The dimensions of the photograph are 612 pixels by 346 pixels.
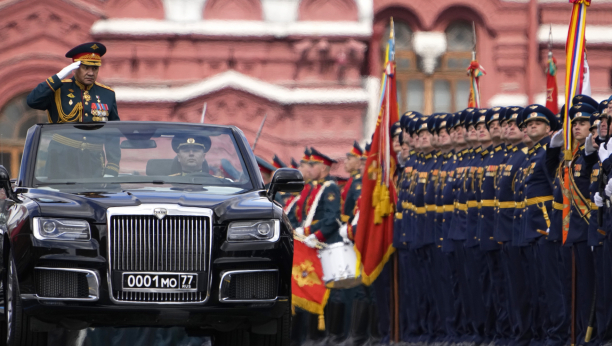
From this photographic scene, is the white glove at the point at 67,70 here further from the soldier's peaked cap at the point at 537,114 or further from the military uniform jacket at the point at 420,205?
the military uniform jacket at the point at 420,205

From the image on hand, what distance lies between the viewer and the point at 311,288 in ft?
43.6

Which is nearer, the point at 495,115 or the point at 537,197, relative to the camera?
the point at 537,197

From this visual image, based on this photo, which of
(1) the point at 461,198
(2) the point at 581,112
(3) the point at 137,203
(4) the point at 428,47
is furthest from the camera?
(4) the point at 428,47

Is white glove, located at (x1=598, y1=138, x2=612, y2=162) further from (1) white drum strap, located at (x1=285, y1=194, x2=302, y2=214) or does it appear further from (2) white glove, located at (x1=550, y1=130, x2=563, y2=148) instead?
(1) white drum strap, located at (x1=285, y1=194, x2=302, y2=214)

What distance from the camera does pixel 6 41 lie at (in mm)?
23547

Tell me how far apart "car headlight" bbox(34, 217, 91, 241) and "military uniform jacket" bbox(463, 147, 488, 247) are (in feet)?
16.0

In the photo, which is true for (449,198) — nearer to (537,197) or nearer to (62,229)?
(537,197)

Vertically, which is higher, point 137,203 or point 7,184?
point 7,184

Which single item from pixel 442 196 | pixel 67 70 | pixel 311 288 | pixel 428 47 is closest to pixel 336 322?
pixel 311 288

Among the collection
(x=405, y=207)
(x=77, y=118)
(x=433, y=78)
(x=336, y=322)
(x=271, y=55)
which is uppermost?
(x=271, y=55)

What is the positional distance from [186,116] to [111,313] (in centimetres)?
1638

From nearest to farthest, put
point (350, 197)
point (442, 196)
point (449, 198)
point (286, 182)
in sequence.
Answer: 1. point (286, 182)
2. point (449, 198)
3. point (442, 196)
4. point (350, 197)

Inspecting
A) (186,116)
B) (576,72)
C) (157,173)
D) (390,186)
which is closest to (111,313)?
(157,173)

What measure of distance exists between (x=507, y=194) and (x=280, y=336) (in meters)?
3.73
